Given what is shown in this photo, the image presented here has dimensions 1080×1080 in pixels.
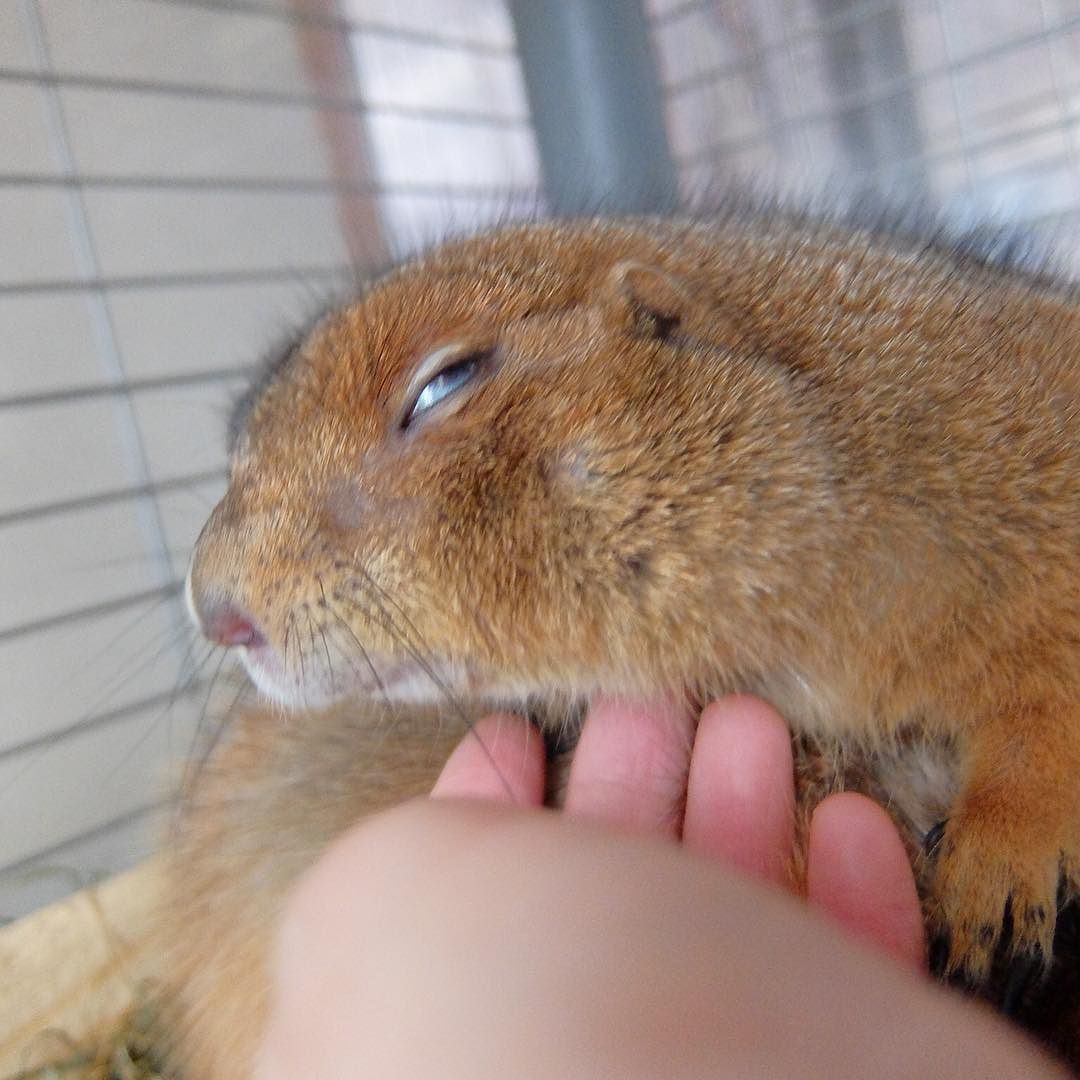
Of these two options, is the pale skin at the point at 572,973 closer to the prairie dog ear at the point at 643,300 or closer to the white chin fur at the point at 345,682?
the white chin fur at the point at 345,682

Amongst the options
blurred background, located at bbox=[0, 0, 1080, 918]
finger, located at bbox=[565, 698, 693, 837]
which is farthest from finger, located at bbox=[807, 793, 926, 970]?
blurred background, located at bbox=[0, 0, 1080, 918]

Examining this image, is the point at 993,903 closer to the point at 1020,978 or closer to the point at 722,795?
the point at 1020,978

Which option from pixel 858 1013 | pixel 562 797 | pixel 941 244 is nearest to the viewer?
pixel 858 1013

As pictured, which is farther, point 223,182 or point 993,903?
point 223,182

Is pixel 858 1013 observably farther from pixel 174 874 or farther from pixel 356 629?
pixel 174 874

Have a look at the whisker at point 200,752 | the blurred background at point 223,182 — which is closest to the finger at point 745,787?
the whisker at point 200,752

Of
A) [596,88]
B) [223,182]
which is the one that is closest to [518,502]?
[223,182]

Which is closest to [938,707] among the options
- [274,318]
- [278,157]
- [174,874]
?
[174,874]
